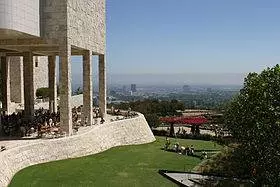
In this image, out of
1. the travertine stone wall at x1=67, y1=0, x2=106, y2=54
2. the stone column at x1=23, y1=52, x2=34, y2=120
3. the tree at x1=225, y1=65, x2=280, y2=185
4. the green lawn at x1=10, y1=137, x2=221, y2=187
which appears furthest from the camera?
the stone column at x1=23, y1=52, x2=34, y2=120

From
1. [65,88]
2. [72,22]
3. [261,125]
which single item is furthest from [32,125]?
[261,125]

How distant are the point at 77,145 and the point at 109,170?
487 cm

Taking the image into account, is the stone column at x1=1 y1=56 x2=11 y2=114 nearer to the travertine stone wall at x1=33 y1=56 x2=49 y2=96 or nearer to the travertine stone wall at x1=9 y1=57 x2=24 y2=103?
the travertine stone wall at x1=9 y1=57 x2=24 y2=103

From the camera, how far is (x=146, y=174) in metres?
29.3

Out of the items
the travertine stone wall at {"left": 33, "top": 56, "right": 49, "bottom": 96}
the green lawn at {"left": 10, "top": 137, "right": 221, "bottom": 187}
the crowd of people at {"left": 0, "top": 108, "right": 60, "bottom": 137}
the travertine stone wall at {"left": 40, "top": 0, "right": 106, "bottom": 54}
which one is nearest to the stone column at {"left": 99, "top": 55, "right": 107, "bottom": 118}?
the travertine stone wall at {"left": 40, "top": 0, "right": 106, "bottom": 54}

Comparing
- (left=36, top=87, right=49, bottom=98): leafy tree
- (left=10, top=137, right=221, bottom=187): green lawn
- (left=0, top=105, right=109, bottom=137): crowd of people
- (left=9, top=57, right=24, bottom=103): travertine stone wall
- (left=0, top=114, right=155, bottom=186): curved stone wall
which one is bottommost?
(left=10, top=137, right=221, bottom=187): green lawn

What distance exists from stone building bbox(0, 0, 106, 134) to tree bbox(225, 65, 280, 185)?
13.0 metres

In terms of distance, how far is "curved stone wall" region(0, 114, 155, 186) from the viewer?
26.2m

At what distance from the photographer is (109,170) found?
29.6m

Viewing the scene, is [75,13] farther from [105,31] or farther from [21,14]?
[105,31]

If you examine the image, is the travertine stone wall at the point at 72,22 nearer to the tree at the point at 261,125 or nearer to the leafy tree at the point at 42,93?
the tree at the point at 261,125

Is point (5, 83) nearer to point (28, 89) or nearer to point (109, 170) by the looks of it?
point (28, 89)

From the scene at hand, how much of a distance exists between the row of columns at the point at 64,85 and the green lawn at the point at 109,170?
455 cm

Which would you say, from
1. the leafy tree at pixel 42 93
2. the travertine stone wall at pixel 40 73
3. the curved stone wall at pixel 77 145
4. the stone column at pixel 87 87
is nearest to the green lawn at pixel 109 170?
the curved stone wall at pixel 77 145
